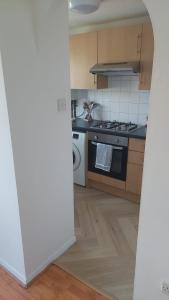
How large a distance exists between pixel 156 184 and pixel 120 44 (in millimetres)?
2135

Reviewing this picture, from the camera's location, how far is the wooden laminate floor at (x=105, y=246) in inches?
72.1

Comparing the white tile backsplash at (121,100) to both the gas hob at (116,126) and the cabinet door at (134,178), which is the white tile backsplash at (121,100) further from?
the cabinet door at (134,178)

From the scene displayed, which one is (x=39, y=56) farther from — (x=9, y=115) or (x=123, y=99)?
(x=123, y=99)

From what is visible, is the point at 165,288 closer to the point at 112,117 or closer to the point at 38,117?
the point at 38,117

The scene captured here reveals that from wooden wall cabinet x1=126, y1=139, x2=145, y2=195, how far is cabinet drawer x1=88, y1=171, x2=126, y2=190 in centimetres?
9

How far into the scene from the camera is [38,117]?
1.57 m

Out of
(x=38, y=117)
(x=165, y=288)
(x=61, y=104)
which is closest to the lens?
(x=165, y=288)

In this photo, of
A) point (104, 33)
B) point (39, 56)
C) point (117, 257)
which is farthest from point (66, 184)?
point (104, 33)

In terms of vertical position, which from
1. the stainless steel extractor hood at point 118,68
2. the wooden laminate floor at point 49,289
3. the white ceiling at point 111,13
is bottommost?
the wooden laminate floor at point 49,289

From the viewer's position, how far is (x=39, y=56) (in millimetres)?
1491

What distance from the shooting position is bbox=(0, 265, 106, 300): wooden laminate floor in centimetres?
168

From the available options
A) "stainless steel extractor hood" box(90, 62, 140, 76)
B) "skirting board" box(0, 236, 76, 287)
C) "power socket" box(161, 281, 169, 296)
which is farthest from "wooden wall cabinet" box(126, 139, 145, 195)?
"power socket" box(161, 281, 169, 296)

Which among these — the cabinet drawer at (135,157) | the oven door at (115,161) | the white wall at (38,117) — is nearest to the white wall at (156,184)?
the white wall at (38,117)

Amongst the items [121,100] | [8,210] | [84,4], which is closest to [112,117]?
[121,100]
